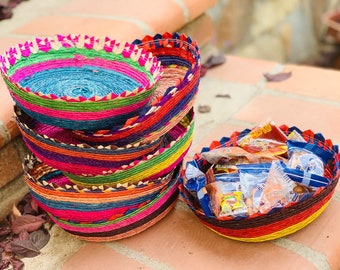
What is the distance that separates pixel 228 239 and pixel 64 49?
1.60 ft

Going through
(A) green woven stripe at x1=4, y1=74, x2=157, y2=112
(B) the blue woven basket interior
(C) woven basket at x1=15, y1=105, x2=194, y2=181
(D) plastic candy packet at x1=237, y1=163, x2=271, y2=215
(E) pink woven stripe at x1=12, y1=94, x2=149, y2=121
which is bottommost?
(D) plastic candy packet at x1=237, y1=163, x2=271, y2=215

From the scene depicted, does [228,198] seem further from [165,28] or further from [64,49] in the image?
[165,28]

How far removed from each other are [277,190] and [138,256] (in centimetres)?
28

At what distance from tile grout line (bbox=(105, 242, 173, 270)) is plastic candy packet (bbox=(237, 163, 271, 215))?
19cm

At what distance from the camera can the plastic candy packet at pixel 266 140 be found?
100 cm

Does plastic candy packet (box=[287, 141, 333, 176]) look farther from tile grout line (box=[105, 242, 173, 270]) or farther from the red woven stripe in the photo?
tile grout line (box=[105, 242, 173, 270])

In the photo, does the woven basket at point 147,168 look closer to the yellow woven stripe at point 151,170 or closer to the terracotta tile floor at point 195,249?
the yellow woven stripe at point 151,170

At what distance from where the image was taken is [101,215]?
36.2 inches

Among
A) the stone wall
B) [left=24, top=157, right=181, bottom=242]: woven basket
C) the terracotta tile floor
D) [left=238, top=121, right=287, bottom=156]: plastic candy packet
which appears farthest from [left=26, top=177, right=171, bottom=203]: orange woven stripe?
the stone wall

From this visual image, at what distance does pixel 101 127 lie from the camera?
2.82 feet

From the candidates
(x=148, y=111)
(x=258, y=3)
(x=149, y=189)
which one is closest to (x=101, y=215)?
(x=149, y=189)

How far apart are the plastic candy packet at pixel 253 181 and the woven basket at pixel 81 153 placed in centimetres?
18

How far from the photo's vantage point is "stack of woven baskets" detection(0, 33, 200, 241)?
0.85 meters

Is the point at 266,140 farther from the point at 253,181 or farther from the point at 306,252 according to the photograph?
the point at 306,252
